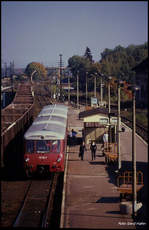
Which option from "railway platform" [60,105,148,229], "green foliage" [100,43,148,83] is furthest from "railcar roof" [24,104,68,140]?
"green foliage" [100,43,148,83]

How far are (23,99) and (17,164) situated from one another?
1772 centimetres

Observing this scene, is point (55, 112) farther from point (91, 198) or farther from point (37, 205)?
point (91, 198)

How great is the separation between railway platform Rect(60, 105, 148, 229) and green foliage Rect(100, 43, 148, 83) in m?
3.23

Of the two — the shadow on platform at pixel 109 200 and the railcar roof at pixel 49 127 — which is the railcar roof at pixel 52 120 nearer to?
the railcar roof at pixel 49 127

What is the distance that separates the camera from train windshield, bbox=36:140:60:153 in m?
13.0

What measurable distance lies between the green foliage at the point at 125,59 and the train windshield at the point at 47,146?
3198 mm

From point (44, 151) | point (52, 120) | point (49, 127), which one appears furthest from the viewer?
point (52, 120)

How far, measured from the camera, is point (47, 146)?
1305 centimetres

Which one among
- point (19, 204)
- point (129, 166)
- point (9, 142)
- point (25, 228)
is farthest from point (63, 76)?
point (25, 228)

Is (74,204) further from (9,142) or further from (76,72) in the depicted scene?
(9,142)

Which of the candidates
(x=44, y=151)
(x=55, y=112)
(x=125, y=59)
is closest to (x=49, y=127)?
(x=44, y=151)

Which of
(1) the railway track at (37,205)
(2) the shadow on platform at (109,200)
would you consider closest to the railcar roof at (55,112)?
(1) the railway track at (37,205)

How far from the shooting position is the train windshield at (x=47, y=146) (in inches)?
511

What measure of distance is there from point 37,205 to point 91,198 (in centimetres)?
167
